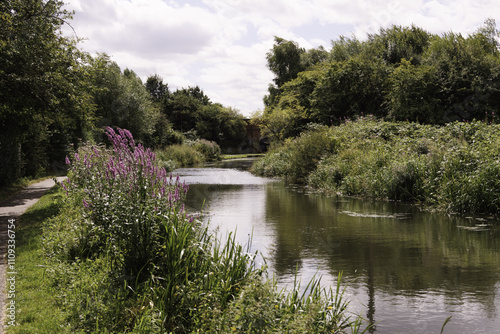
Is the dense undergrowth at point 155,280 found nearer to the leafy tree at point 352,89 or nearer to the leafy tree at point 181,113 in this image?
the leafy tree at point 352,89

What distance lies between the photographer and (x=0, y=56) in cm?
1143

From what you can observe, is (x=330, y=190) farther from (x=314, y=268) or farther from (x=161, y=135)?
(x=161, y=135)

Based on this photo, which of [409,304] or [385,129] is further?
[385,129]

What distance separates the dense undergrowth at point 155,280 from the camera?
173 inches

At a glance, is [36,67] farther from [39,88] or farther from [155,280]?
[155,280]

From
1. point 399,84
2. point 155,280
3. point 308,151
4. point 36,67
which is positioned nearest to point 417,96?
point 399,84

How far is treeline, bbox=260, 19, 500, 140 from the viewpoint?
83.1ft

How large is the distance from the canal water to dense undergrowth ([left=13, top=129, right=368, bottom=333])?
88cm

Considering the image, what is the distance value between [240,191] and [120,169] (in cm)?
1357

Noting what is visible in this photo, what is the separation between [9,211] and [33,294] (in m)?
7.79

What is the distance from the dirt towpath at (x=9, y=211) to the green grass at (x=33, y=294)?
15 cm

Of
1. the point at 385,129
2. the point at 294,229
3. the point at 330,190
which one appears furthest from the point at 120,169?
the point at 385,129

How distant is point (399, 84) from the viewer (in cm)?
2602

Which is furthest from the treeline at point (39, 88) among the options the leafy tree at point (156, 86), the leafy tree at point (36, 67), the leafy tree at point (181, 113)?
the leafy tree at point (156, 86)
